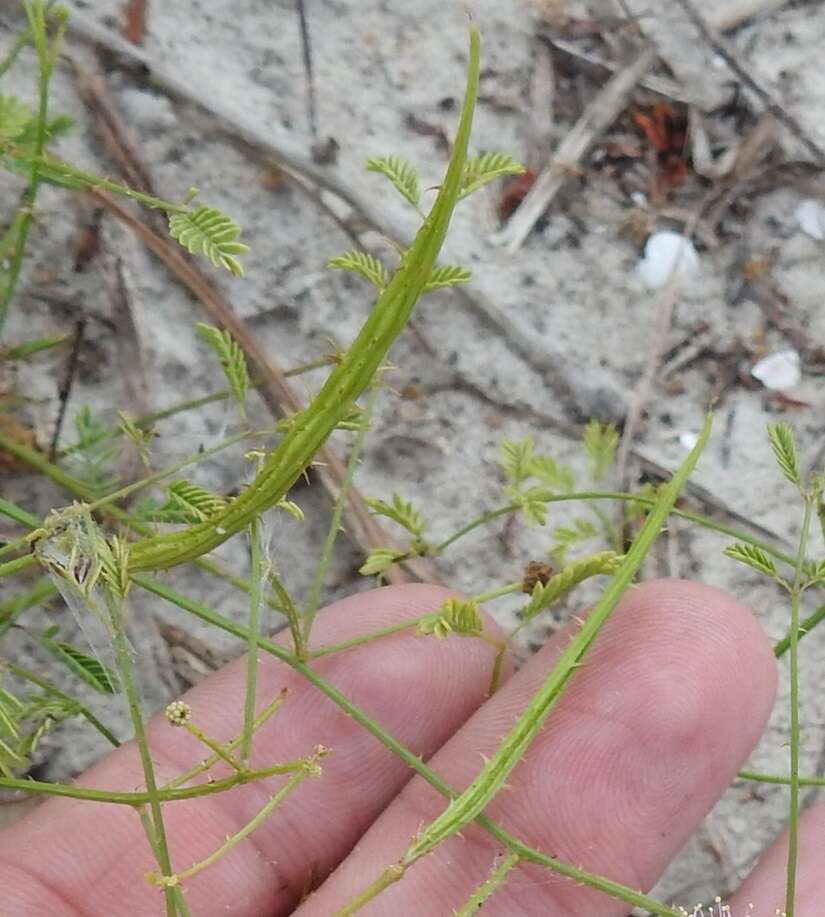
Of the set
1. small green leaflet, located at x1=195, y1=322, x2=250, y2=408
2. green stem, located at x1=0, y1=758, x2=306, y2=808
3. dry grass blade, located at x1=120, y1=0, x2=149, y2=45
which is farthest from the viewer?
dry grass blade, located at x1=120, y1=0, x2=149, y2=45

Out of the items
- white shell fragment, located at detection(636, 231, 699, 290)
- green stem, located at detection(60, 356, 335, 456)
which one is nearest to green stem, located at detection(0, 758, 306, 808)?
green stem, located at detection(60, 356, 335, 456)

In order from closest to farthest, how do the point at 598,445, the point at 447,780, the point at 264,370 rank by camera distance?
1. the point at 447,780
2. the point at 598,445
3. the point at 264,370

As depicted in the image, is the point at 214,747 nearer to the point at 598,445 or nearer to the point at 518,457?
the point at 518,457

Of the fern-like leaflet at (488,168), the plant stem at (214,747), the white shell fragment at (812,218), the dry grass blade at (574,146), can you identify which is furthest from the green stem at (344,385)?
the white shell fragment at (812,218)

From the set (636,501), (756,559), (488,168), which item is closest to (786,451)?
(756,559)

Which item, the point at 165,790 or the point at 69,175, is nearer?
the point at 165,790

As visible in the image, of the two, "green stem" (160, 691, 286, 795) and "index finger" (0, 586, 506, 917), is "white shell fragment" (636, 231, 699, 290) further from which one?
"green stem" (160, 691, 286, 795)

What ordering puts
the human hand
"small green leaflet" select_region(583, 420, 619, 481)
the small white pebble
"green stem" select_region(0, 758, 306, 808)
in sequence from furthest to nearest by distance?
1. the small white pebble
2. "small green leaflet" select_region(583, 420, 619, 481)
3. the human hand
4. "green stem" select_region(0, 758, 306, 808)

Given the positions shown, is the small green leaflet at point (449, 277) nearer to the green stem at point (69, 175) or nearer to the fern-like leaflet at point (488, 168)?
the fern-like leaflet at point (488, 168)
